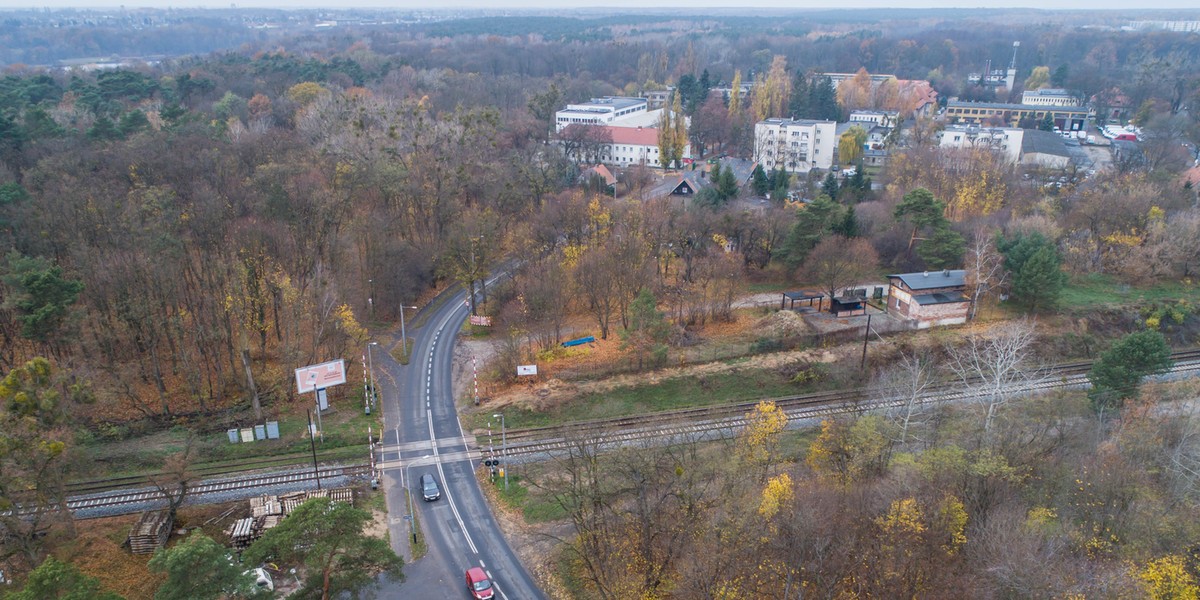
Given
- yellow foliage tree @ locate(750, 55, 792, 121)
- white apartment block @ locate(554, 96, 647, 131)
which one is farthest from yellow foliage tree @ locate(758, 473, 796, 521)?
yellow foliage tree @ locate(750, 55, 792, 121)

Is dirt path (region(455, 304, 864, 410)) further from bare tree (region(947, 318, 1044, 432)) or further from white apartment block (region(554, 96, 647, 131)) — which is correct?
white apartment block (region(554, 96, 647, 131))

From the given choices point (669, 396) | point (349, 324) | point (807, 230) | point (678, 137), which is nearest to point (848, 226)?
point (807, 230)

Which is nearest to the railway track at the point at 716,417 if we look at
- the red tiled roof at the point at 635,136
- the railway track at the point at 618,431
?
the railway track at the point at 618,431

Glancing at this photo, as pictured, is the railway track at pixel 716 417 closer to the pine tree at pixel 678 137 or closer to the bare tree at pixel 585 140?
the pine tree at pixel 678 137

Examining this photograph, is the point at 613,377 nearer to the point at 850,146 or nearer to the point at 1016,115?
the point at 850,146

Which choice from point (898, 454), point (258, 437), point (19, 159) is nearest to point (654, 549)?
point (898, 454)

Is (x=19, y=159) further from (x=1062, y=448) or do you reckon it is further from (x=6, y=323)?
(x=1062, y=448)
